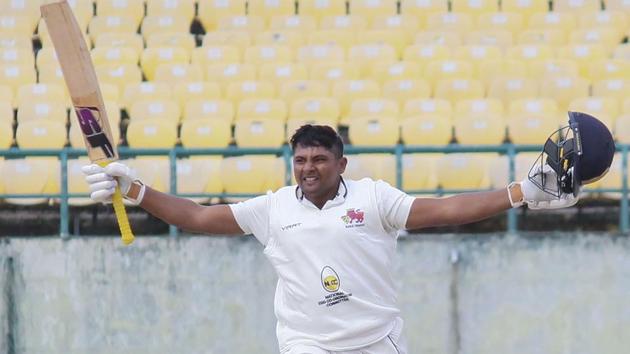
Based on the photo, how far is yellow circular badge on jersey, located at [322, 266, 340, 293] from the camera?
5906 mm

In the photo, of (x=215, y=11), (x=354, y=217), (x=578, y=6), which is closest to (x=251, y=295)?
(x=354, y=217)

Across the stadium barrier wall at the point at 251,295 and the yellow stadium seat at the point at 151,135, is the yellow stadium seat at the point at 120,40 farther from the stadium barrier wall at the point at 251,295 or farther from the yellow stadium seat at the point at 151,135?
the stadium barrier wall at the point at 251,295

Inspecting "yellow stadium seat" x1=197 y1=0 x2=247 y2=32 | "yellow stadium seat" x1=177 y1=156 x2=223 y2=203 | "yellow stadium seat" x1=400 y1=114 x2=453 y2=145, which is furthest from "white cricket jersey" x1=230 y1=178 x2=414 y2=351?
"yellow stadium seat" x1=197 y1=0 x2=247 y2=32

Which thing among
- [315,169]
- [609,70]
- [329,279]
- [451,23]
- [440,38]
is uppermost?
[451,23]

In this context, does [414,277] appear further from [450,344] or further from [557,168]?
[557,168]

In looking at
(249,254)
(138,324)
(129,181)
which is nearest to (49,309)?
(138,324)

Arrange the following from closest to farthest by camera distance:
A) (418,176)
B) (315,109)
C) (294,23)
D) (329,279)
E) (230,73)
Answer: (329,279) < (418,176) < (315,109) < (230,73) < (294,23)

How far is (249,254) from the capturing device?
1050 cm

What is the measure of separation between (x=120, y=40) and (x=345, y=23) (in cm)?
227

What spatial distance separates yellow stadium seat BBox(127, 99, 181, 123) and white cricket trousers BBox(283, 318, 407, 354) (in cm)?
632

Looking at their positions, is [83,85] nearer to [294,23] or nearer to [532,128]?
[532,128]

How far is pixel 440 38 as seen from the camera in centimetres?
1387

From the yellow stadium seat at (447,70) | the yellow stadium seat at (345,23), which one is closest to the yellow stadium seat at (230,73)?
the yellow stadium seat at (345,23)

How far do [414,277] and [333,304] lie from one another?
4.61 m
